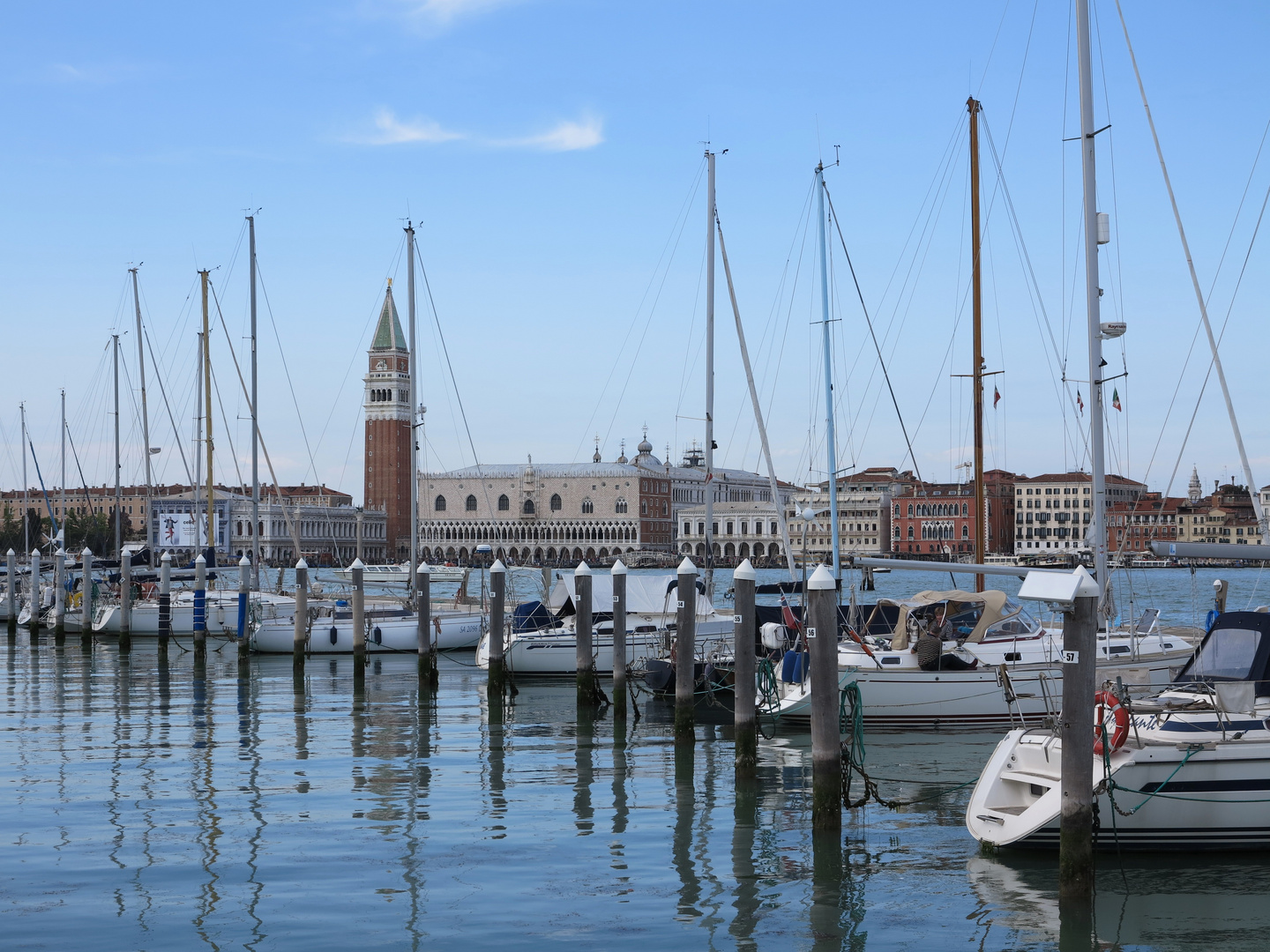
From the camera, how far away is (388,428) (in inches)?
4993

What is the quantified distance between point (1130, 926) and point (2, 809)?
9092 mm

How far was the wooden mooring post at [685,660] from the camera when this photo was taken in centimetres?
1547

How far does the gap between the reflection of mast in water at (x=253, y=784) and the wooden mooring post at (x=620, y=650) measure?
4428 mm

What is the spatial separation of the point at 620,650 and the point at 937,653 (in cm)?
411

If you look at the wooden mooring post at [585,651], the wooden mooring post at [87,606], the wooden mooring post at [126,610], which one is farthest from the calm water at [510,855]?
the wooden mooring post at [87,606]

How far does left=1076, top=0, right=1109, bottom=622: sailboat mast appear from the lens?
1419cm

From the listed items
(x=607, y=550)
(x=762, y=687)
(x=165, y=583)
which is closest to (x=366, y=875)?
(x=762, y=687)

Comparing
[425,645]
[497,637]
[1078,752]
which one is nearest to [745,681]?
[1078,752]

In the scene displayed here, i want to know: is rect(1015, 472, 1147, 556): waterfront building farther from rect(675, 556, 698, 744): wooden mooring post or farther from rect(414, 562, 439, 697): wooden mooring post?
rect(675, 556, 698, 744): wooden mooring post

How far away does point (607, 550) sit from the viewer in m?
141

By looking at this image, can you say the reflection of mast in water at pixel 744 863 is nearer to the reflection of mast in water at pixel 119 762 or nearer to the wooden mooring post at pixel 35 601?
the reflection of mast in water at pixel 119 762

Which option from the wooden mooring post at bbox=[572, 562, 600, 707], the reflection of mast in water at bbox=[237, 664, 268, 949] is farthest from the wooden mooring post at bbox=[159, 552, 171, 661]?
the wooden mooring post at bbox=[572, 562, 600, 707]

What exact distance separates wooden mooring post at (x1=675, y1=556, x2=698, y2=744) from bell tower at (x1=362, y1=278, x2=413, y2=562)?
111 meters

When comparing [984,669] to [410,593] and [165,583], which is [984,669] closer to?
[410,593]
